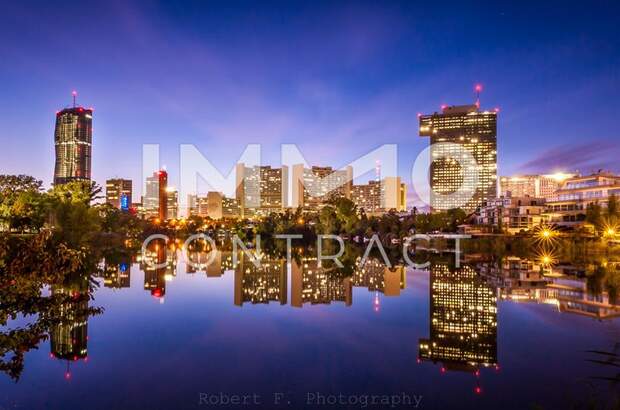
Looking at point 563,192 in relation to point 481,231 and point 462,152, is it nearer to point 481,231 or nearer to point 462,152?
point 481,231

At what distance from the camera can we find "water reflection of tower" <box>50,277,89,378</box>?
11062 mm

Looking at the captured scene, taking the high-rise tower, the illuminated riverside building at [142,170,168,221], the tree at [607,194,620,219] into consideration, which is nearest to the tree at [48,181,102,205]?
the tree at [607,194,620,219]

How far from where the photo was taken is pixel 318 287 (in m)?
23.2

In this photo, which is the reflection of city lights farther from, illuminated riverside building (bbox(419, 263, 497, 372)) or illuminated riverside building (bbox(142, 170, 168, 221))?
illuminated riverside building (bbox(142, 170, 168, 221))

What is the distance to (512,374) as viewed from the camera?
32.0 feet

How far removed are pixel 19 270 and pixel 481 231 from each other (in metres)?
56.9

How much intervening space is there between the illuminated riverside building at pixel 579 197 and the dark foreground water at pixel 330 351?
50.2 meters

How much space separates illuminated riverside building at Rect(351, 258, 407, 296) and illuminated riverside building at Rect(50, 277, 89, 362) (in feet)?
46.0

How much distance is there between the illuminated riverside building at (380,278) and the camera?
23.2m

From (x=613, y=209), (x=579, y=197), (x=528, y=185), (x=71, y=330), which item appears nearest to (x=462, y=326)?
(x=71, y=330)

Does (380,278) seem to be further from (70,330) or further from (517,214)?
(517,214)

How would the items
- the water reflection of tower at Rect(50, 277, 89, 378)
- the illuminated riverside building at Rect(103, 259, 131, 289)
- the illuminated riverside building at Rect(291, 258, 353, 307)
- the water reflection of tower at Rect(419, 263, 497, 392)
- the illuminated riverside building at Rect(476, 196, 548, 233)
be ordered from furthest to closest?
the illuminated riverside building at Rect(476, 196, 548, 233)
the illuminated riverside building at Rect(103, 259, 131, 289)
the illuminated riverside building at Rect(291, 258, 353, 307)
the water reflection of tower at Rect(50, 277, 89, 378)
the water reflection of tower at Rect(419, 263, 497, 392)

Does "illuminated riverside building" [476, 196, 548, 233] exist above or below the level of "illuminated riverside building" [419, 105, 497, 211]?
below

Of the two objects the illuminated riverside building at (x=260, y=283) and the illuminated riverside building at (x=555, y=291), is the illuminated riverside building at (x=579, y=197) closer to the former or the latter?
the illuminated riverside building at (x=555, y=291)
